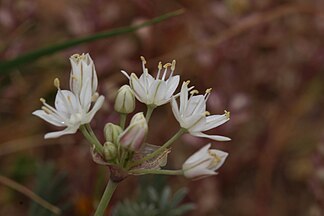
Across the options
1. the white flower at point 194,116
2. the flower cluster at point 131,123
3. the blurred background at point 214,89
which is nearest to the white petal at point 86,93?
the flower cluster at point 131,123

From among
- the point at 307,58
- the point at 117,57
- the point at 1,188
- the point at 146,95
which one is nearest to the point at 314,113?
the point at 307,58

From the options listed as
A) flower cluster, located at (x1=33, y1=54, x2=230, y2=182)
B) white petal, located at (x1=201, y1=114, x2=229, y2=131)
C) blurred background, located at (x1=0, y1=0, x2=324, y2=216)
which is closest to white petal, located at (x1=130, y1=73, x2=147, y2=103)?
flower cluster, located at (x1=33, y1=54, x2=230, y2=182)

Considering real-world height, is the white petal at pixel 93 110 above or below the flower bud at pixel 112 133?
above

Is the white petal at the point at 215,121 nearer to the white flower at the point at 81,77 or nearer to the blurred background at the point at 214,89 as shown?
the white flower at the point at 81,77

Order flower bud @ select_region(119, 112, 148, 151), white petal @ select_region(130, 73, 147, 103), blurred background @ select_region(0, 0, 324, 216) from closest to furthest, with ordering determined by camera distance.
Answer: flower bud @ select_region(119, 112, 148, 151)
white petal @ select_region(130, 73, 147, 103)
blurred background @ select_region(0, 0, 324, 216)

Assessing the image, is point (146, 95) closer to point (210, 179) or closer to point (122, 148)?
point (122, 148)

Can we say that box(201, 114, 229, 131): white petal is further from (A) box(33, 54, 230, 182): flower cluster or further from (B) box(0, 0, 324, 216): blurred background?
(B) box(0, 0, 324, 216): blurred background

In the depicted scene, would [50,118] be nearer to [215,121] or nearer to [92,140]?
[92,140]

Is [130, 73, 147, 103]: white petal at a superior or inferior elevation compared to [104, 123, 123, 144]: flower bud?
superior

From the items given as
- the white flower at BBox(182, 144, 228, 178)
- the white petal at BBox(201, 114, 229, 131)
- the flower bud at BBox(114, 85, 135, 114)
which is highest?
the flower bud at BBox(114, 85, 135, 114)
